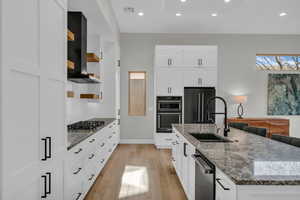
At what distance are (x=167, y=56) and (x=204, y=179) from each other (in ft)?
15.2

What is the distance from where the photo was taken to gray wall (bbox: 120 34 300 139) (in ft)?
21.9

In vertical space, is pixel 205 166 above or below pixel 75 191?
above

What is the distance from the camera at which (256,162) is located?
1502 millimetres

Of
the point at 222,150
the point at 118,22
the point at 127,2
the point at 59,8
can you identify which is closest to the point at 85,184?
the point at 222,150

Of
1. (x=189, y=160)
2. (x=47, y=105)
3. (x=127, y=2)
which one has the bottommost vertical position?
(x=189, y=160)

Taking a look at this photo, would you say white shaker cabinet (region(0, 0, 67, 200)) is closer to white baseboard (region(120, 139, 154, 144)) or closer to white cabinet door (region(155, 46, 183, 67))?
white cabinet door (region(155, 46, 183, 67))

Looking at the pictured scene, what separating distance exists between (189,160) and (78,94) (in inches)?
105

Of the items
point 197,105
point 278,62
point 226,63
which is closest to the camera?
point 197,105

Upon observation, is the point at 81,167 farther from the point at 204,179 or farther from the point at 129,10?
the point at 129,10

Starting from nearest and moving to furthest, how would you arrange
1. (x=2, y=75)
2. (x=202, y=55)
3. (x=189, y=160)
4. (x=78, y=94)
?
(x=2, y=75), (x=189, y=160), (x=78, y=94), (x=202, y=55)

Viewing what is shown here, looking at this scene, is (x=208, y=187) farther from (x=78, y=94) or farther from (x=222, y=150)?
(x=78, y=94)

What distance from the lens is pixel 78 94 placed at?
167 inches

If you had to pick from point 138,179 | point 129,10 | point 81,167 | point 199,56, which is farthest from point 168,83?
point 81,167

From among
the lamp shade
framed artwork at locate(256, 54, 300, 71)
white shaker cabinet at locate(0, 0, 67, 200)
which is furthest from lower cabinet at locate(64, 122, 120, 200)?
framed artwork at locate(256, 54, 300, 71)
